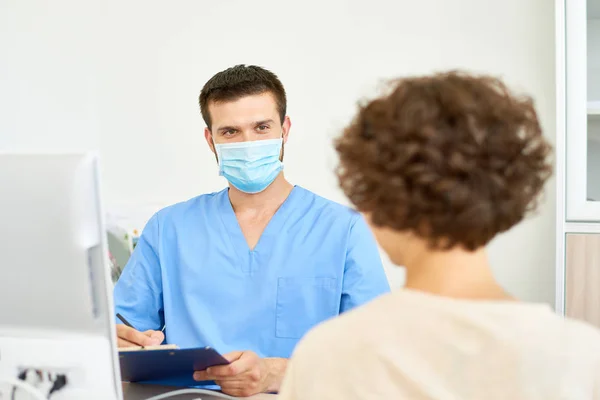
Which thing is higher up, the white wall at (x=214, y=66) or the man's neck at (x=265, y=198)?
the white wall at (x=214, y=66)

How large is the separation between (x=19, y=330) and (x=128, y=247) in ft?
5.81

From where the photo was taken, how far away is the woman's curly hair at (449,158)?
0.77 m

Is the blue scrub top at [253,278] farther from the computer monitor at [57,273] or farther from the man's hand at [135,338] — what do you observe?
the computer monitor at [57,273]

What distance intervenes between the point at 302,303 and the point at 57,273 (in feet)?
2.82

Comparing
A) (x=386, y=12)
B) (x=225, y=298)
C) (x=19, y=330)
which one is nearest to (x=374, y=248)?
(x=225, y=298)

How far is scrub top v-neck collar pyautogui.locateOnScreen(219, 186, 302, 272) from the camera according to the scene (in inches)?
69.6

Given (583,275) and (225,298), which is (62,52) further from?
(583,275)

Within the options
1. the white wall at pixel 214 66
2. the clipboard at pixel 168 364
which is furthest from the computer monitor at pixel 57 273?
the white wall at pixel 214 66

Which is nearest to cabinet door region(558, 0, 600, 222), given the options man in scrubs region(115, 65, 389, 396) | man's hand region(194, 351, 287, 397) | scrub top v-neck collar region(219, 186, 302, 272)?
man in scrubs region(115, 65, 389, 396)

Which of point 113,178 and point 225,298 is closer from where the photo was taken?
point 225,298

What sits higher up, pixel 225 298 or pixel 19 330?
pixel 19 330

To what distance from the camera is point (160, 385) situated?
1436 millimetres

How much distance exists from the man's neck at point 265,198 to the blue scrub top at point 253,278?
3cm

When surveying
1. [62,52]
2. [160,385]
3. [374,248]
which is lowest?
[160,385]
